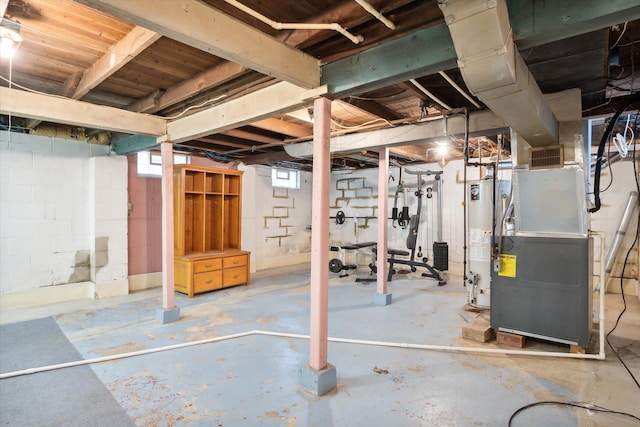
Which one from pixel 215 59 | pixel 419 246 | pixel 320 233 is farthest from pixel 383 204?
pixel 419 246

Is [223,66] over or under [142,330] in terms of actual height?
over

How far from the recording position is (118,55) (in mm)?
2219

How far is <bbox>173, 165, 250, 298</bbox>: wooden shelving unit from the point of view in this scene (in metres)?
4.79

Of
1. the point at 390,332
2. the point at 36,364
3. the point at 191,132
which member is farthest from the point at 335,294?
the point at 36,364

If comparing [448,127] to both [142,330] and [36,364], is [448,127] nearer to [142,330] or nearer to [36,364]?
[142,330]

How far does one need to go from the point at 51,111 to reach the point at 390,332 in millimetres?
3817

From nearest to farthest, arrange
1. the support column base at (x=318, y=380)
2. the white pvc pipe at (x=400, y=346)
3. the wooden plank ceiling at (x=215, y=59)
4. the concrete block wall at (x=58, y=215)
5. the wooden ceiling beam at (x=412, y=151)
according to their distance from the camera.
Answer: the wooden plank ceiling at (x=215, y=59), the support column base at (x=318, y=380), the white pvc pipe at (x=400, y=346), the concrete block wall at (x=58, y=215), the wooden ceiling beam at (x=412, y=151)

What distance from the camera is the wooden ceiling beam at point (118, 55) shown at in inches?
78.3

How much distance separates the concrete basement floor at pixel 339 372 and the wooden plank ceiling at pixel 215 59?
2238 mm

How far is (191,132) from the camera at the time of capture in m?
3.29

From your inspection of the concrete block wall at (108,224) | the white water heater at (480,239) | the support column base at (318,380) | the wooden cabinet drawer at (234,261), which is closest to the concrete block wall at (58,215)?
the concrete block wall at (108,224)

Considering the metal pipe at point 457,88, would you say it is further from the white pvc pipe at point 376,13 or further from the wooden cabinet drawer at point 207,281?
the wooden cabinet drawer at point 207,281

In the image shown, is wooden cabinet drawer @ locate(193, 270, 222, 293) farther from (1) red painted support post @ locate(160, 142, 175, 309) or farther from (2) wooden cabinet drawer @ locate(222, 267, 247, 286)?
(1) red painted support post @ locate(160, 142, 175, 309)

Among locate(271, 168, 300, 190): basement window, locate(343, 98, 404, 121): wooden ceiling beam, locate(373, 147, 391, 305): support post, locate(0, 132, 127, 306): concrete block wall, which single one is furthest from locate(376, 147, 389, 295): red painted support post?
locate(0, 132, 127, 306): concrete block wall
